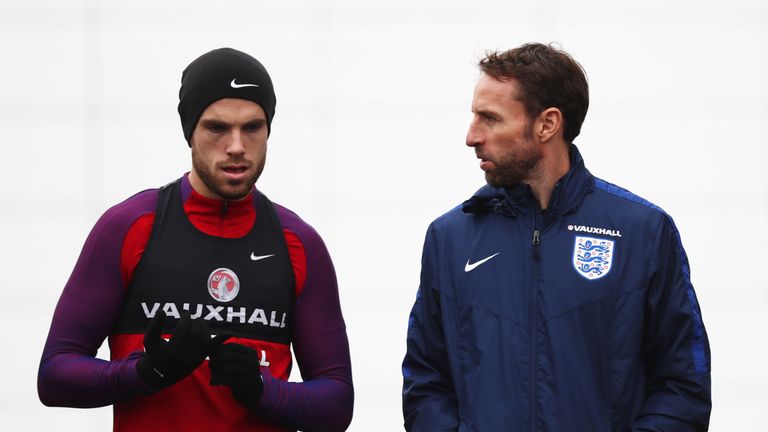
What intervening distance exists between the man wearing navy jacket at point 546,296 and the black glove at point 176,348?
560 mm

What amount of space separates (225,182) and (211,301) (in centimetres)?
27

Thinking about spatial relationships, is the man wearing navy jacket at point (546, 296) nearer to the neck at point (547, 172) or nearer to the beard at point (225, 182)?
the neck at point (547, 172)

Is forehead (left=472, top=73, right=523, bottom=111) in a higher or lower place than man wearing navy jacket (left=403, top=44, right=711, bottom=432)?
higher

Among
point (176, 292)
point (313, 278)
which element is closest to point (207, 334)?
point (176, 292)

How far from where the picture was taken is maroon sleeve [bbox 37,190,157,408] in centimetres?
255

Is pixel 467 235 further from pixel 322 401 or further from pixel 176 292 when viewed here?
pixel 176 292

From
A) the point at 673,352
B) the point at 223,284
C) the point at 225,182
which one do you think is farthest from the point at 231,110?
the point at 673,352

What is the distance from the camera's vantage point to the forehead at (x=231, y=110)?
2.69m

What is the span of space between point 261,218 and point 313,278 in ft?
0.63

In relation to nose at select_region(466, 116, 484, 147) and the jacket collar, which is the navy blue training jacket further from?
nose at select_region(466, 116, 484, 147)

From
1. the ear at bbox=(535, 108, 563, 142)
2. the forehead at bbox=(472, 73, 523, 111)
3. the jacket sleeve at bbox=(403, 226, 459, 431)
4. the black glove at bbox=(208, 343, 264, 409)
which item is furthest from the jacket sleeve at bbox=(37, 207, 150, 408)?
the ear at bbox=(535, 108, 563, 142)

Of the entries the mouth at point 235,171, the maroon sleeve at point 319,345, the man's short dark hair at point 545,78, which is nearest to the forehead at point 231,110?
the mouth at point 235,171

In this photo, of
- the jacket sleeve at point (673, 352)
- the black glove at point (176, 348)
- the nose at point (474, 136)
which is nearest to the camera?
the black glove at point (176, 348)

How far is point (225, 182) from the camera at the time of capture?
2686 mm
